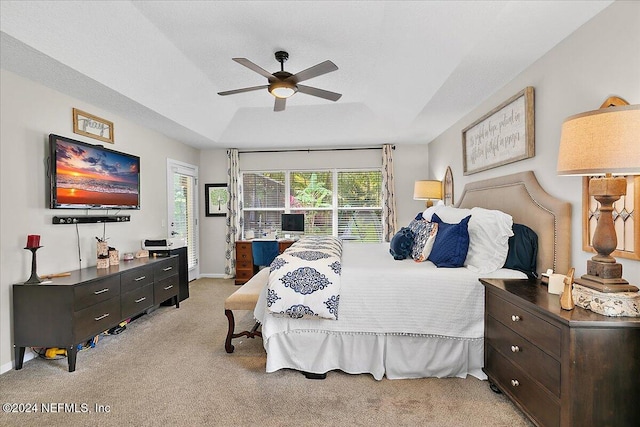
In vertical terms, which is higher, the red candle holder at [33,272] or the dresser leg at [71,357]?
the red candle holder at [33,272]

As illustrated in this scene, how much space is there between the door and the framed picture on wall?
0.64 ft

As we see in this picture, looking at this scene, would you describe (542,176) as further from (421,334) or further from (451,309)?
(421,334)

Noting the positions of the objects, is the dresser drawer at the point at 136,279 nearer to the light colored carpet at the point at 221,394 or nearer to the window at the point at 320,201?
the light colored carpet at the point at 221,394

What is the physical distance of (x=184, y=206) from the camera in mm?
5672

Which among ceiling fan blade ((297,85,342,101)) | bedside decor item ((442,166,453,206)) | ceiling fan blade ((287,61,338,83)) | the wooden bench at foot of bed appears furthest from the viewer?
bedside decor item ((442,166,453,206))

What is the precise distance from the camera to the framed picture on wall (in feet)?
20.4

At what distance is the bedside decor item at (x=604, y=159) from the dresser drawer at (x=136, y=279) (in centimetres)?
366

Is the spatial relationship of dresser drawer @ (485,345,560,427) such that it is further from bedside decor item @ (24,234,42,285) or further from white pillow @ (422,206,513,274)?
bedside decor item @ (24,234,42,285)

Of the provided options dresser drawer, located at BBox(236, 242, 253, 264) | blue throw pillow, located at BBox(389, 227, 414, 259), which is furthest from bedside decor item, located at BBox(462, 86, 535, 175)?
dresser drawer, located at BBox(236, 242, 253, 264)

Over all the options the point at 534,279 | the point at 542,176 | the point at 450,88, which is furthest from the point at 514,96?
the point at 534,279

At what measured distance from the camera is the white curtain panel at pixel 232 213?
606 cm

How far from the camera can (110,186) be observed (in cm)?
369

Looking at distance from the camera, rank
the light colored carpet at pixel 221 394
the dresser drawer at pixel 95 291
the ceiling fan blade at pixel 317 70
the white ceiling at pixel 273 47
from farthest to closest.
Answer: the dresser drawer at pixel 95 291, the ceiling fan blade at pixel 317 70, the white ceiling at pixel 273 47, the light colored carpet at pixel 221 394

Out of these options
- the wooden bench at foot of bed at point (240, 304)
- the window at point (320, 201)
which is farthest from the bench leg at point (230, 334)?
the window at point (320, 201)
